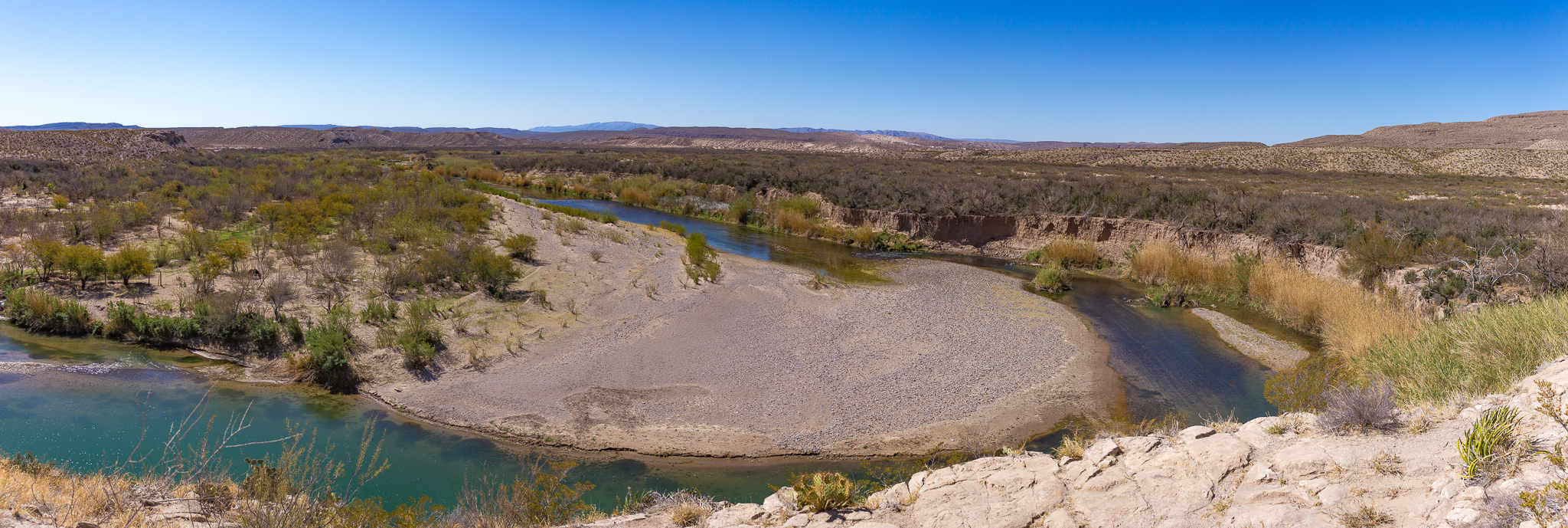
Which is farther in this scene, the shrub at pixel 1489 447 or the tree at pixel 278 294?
the tree at pixel 278 294

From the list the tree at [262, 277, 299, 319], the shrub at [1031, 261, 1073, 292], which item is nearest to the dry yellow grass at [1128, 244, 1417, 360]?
the shrub at [1031, 261, 1073, 292]

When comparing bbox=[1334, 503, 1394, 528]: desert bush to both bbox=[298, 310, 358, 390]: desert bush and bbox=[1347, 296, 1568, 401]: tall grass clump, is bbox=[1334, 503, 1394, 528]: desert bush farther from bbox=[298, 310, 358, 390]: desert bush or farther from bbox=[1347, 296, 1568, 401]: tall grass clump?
bbox=[298, 310, 358, 390]: desert bush

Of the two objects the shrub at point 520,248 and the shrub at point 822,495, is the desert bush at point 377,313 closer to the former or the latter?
the shrub at point 520,248

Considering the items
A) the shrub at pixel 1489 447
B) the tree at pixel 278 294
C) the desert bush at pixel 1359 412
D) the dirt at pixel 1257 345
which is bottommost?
the dirt at pixel 1257 345

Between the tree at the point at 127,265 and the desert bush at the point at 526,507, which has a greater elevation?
the tree at the point at 127,265

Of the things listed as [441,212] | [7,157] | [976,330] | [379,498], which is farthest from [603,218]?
[7,157]

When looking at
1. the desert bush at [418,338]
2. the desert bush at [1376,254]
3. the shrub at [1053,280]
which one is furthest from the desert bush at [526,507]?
the desert bush at [1376,254]
